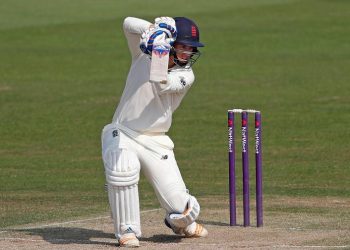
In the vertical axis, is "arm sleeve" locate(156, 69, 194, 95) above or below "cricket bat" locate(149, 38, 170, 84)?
below

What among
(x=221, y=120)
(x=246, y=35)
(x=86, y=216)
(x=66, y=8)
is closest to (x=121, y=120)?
(x=86, y=216)

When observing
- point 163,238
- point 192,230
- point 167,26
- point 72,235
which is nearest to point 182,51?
point 167,26

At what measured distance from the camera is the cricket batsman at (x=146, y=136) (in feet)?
31.2

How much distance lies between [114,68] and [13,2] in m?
13.1

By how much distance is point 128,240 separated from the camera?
9430mm

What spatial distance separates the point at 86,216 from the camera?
11.7 m

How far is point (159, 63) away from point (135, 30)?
56 centimetres

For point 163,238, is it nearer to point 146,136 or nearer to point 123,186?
point 123,186

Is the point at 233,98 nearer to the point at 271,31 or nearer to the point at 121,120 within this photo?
the point at 271,31

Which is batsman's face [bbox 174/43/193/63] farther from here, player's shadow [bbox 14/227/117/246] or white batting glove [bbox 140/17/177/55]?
player's shadow [bbox 14/227/117/246]

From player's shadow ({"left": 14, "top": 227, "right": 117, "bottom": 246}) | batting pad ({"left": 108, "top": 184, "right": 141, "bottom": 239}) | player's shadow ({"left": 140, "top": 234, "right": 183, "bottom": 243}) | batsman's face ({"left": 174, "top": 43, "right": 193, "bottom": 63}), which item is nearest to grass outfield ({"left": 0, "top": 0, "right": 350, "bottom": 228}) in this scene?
player's shadow ({"left": 14, "top": 227, "right": 117, "bottom": 246})

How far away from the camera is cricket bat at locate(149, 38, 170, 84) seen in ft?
30.2

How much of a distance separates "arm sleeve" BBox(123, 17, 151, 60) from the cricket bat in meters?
0.34

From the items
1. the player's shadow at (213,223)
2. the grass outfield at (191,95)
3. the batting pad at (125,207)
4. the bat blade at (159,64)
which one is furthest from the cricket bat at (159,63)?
the grass outfield at (191,95)
